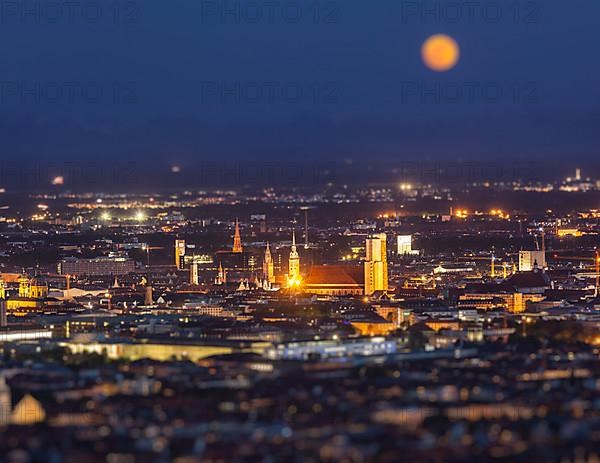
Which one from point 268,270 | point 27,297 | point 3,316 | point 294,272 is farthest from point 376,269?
point 3,316

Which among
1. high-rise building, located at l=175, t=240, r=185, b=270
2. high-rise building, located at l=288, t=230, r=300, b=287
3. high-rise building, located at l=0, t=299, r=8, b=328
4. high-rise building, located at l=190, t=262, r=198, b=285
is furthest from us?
high-rise building, located at l=175, t=240, r=185, b=270

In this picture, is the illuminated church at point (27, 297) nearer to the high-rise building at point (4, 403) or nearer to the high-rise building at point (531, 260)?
the high-rise building at point (531, 260)

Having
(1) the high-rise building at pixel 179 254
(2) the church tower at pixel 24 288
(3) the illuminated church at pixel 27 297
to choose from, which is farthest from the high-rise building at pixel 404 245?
(2) the church tower at pixel 24 288

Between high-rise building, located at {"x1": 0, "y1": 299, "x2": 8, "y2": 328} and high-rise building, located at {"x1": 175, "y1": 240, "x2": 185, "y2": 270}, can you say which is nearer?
high-rise building, located at {"x1": 0, "y1": 299, "x2": 8, "y2": 328}

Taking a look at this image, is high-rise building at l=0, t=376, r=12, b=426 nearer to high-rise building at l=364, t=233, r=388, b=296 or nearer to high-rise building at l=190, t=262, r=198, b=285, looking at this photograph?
high-rise building at l=364, t=233, r=388, b=296

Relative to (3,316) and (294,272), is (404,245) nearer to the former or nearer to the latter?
(294,272)

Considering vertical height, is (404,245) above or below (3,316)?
above

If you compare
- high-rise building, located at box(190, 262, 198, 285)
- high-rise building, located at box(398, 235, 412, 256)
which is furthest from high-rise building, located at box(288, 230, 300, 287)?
high-rise building, located at box(398, 235, 412, 256)

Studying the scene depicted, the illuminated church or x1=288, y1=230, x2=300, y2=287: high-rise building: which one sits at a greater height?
x1=288, y1=230, x2=300, y2=287: high-rise building

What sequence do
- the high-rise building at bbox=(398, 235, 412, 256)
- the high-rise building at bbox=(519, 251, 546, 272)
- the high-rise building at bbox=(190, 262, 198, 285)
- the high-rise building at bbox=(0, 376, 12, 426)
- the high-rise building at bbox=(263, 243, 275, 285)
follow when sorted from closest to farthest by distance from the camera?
the high-rise building at bbox=(0, 376, 12, 426) < the high-rise building at bbox=(263, 243, 275, 285) < the high-rise building at bbox=(190, 262, 198, 285) < the high-rise building at bbox=(519, 251, 546, 272) < the high-rise building at bbox=(398, 235, 412, 256)
